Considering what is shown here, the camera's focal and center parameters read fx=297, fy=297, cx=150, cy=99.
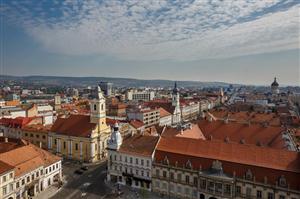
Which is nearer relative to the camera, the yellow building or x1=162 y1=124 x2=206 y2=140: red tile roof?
x1=162 y1=124 x2=206 y2=140: red tile roof

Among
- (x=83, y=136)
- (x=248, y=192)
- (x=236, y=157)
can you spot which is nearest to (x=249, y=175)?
(x=248, y=192)

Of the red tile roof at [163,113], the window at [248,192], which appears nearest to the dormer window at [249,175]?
the window at [248,192]

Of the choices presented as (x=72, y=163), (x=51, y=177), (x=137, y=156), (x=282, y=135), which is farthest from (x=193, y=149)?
(x=72, y=163)

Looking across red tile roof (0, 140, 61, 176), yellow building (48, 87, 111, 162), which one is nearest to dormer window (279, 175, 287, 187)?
red tile roof (0, 140, 61, 176)

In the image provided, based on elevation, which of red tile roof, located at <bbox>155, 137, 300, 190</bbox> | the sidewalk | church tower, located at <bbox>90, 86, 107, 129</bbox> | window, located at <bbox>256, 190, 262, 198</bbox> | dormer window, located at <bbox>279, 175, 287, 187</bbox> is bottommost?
the sidewalk

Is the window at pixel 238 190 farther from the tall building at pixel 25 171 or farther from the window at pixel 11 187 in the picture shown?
the window at pixel 11 187

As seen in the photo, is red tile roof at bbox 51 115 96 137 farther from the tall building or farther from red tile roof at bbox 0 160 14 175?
red tile roof at bbox 0 160 14 175

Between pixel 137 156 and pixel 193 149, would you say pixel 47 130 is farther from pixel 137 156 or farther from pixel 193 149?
pixel 193 149

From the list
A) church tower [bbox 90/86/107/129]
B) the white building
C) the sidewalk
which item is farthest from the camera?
church tower [bbox 90/86/107/129]
